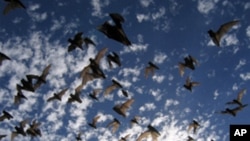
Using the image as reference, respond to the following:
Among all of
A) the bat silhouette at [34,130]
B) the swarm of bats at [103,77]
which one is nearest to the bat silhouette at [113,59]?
the swarm of bats at [103,77]

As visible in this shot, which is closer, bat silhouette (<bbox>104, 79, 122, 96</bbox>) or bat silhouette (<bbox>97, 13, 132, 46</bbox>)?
bat silhouette (<bbox>97, 13, 132, 46</bbox>)

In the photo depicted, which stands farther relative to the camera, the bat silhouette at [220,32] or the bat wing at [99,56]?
the bat wing at [99,56]

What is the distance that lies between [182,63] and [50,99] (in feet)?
26.1

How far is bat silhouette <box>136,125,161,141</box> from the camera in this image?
23606 mm

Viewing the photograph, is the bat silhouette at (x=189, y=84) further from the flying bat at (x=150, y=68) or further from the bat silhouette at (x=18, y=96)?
the bat silhouette at (x=18, y=96)

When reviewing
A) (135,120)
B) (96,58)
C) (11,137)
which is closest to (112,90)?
(135,120)

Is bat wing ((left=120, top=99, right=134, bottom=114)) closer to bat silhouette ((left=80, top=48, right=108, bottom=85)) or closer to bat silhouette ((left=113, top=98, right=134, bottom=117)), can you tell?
bat silhouette ((left=113, top=98, right=134, bottom=117))

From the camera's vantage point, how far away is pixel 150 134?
2478 cm

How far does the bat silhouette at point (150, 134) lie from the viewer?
77.4ft

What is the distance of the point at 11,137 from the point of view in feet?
88.5

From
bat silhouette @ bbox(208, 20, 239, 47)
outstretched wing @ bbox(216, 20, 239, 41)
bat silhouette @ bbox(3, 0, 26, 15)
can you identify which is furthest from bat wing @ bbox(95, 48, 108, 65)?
outstretched wing @ bbox(216, 20, 239, 41)

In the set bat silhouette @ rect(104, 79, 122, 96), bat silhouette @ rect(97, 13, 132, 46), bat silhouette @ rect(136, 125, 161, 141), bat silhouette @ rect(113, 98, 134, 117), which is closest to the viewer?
bat silhouette @ rect(97, 13, 132, 46)

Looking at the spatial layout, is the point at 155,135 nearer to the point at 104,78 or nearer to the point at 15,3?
the point at 104,78

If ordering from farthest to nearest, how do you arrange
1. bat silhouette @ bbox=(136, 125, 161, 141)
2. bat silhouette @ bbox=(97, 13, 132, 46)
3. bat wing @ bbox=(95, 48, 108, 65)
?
1. bat silhouette @ bbox=(136, 125, 161, 141)
2. bat wing @ bbox=(95, 48, 108, 65)
3. bat silhouette @ bbox=(97, 13, 132, 46)
